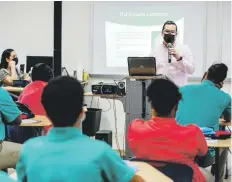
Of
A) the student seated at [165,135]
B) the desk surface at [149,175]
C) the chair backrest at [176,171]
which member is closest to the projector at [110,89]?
the student seated at [165,135]

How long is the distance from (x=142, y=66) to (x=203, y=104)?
1.18 meters

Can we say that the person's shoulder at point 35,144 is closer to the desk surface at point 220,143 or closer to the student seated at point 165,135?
the student seated at point 165,135

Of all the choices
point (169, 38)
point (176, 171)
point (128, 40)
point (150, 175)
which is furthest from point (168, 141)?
point (128, 40)

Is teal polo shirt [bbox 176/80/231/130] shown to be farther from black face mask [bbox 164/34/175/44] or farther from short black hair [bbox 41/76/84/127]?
short black hair [bbox 41/76/84/127]

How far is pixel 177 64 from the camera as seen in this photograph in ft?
15.3

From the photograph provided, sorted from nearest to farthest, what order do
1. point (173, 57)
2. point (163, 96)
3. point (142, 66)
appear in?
point (163, 96), point (142, 66), point (173, 57)

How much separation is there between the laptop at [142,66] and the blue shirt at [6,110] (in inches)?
63.7

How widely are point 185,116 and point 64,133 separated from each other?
1994mm

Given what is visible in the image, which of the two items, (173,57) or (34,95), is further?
(173,57)

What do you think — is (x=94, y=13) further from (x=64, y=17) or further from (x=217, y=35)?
(x=217, y=35)

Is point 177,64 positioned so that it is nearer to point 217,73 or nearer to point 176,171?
point 217,73

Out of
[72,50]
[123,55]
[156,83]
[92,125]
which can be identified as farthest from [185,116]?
[72,50]

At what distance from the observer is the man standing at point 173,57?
178 inches

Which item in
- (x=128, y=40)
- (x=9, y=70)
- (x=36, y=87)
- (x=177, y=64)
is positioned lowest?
(x=36, y=87)
